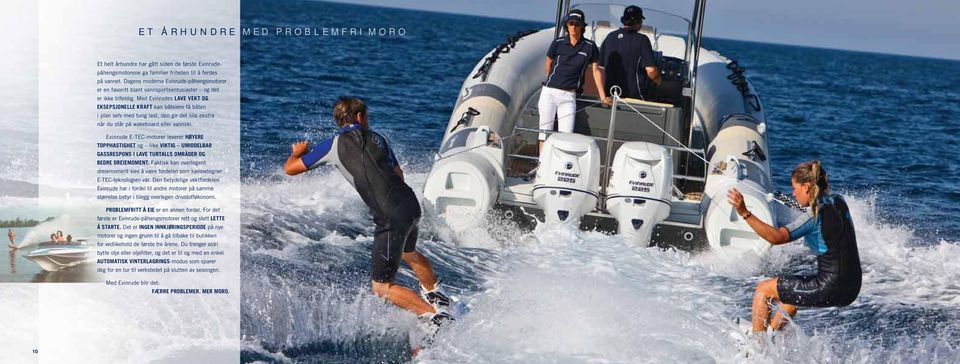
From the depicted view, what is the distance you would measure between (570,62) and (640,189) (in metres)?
0.95

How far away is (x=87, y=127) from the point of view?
3.67m

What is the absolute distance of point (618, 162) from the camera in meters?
4.77

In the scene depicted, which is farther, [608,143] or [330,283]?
[608,143]

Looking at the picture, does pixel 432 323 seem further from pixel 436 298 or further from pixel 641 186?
pixel 641 186

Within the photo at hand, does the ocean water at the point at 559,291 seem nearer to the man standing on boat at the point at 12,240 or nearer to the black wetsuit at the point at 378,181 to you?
the black wetsuit at the point at 378,181

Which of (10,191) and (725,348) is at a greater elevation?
(10,191)

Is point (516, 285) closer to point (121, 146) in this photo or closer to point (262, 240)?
point (262, 240)

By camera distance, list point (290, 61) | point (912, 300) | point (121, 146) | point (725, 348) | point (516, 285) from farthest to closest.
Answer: point (290, 61)
point (912, 300)
point (516, 285)
point (121, 146)
point (725, 348)

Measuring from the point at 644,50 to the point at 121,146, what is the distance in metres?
2.85

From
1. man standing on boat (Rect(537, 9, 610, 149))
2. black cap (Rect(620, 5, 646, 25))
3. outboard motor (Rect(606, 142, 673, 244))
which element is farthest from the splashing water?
black cap (Rect(620, 5, 646, 25))

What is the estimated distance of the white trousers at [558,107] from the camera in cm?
533

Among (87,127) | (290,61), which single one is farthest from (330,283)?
(290,61)

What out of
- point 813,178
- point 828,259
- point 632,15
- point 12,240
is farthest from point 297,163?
point 632,15

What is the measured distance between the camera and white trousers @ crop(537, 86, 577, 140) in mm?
5332
